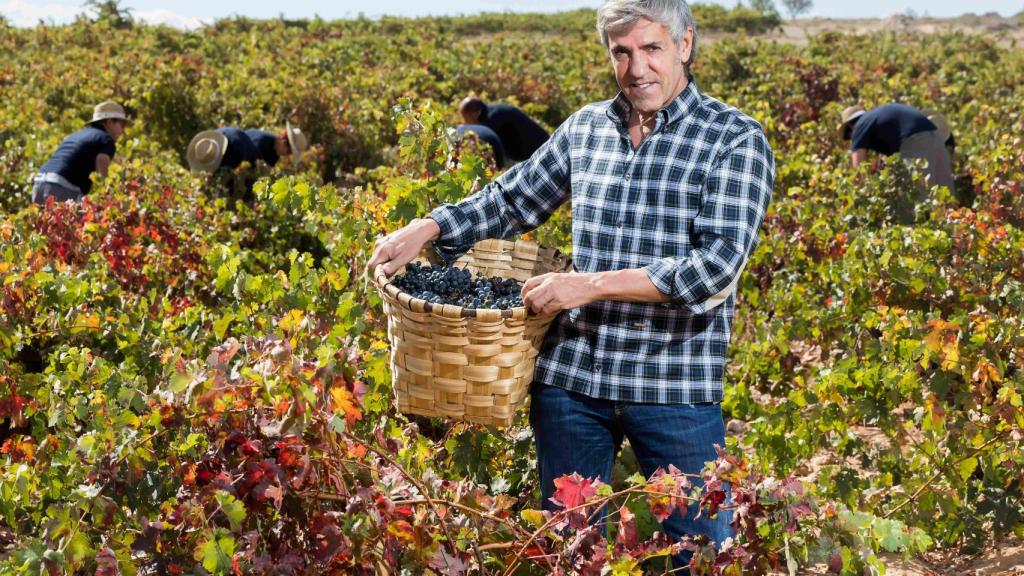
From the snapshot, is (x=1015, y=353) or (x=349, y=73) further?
(x=349, y=73)

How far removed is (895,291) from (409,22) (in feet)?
81.0

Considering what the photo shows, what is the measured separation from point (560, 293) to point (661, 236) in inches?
11.8

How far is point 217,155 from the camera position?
8117 mm

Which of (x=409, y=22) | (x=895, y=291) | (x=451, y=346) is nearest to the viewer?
(x=451, y=346)

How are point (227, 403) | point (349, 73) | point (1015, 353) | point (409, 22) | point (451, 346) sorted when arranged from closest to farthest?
point (227, 403) → point (451, 346) → point (1015, 353) → point (349, 73) → point (409, 22)

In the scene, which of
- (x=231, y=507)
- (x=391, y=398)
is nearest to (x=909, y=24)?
(x=391, y=398)

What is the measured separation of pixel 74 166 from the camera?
712 cm

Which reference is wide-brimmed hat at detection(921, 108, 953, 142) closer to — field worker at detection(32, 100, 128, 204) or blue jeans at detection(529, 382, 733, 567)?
field worker at detection(32, 100, 128, 204)

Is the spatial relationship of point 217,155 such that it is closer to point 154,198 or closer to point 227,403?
point 154,198

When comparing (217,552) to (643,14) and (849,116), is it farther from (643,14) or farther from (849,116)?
(849,116)

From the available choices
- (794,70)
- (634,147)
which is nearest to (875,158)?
(634,147)

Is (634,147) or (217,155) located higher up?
(634,147)

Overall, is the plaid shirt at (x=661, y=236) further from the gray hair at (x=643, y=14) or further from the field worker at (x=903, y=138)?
the field worker at (x=903, y=138)

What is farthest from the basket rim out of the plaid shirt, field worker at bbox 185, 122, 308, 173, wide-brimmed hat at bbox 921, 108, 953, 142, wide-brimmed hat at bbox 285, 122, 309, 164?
wide-brimmed hat at bbox 921, 108, 953, 142
